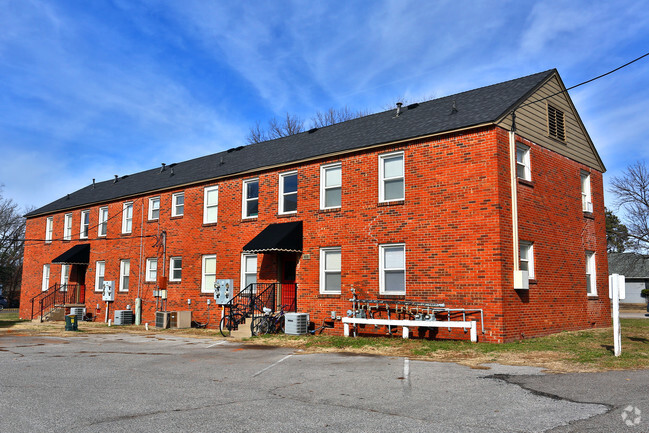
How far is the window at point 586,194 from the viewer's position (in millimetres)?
19344

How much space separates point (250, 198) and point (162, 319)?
6.25 metres

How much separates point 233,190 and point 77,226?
13.2 m

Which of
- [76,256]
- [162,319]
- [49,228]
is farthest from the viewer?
[49,228]

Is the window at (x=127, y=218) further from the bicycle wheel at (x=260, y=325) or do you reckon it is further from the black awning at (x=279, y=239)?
the bicycle wheel at (x=260, y=325)

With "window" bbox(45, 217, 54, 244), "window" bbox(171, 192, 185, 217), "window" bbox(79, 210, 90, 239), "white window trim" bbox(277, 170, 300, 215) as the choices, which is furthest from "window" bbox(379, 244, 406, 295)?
"window" bbox(45, 217, 54, 244)

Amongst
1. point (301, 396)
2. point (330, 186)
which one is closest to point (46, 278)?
point (330, 186)

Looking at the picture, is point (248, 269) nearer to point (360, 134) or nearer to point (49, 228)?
point (360, 134)

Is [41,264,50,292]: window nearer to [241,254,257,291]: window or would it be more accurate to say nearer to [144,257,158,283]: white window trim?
[144,257,158,283]: white window trim

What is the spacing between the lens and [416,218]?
15.9 meters

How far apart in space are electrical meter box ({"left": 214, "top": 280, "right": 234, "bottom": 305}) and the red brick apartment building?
1.02 ft

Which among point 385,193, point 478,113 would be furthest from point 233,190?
point 478,113

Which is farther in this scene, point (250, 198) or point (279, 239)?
point (250, 198)

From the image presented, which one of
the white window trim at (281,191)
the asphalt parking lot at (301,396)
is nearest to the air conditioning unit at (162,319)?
the white window trim at (281,191)

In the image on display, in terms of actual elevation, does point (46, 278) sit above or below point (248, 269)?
below
